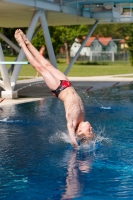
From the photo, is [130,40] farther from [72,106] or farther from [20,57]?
[72,106]

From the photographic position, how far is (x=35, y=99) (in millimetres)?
18656

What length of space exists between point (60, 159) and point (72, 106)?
1.18 metres

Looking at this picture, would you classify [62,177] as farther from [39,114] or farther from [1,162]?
[39,114]

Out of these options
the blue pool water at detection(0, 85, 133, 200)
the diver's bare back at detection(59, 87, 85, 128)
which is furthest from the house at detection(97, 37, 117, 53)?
the diver's bare back at detection(59, 87, 85, 128)

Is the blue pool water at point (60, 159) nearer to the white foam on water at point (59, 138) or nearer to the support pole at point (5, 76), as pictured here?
the white foam on water at point (59, 138)

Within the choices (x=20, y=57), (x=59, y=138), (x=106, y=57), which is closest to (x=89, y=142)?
(x=59, y=138)

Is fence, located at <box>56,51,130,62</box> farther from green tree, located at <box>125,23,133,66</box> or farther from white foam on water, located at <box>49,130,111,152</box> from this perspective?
white foam on water, located at <box>49,130,111,152</box>

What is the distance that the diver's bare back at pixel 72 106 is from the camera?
30.1ft

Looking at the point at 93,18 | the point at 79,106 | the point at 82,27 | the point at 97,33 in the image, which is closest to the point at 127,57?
the point at 82,27

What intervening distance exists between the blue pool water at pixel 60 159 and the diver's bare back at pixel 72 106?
609 mm

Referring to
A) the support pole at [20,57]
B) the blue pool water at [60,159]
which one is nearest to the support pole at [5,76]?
the support pole at [20,57]

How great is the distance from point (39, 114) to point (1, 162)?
19.9 feet

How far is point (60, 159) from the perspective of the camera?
8523mm

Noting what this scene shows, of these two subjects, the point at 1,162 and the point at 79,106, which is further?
the point at 79,106
